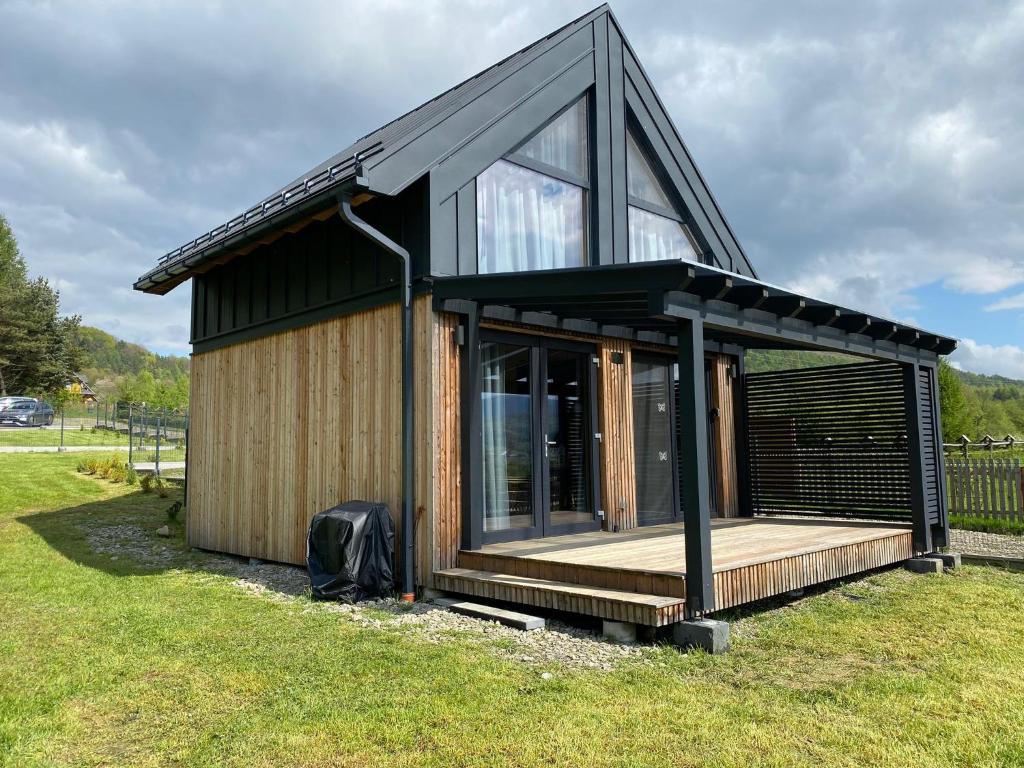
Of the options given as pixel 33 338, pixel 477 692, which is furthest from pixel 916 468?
pixel 33 338

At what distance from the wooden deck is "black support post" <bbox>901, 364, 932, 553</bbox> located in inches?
6.2

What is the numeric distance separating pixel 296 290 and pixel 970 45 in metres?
14.3

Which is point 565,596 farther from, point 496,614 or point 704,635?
point 704,635

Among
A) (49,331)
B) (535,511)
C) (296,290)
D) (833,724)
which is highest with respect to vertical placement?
(49,331)

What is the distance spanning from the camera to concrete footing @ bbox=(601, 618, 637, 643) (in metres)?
4.68

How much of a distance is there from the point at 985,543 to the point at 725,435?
3.47 meters

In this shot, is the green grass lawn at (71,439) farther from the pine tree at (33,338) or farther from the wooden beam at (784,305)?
the wooden beam at (784,305)

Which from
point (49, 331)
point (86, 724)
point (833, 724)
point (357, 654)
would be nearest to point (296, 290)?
point (357, 654)

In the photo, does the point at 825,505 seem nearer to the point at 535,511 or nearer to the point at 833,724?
the point at 535,511

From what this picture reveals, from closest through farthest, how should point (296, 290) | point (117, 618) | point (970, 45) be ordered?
point (117, 618), point (296, 290), point (970, 45)

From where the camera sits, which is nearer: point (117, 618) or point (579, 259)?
point (117, 618)

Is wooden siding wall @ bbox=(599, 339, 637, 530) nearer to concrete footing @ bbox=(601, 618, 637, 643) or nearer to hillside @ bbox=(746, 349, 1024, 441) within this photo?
concrete footing @ bbox=(601, 618, 637, 643)

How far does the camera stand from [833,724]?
10.3ft

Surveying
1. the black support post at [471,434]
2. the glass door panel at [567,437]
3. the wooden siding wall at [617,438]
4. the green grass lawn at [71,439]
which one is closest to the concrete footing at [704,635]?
the black support post at [471,434]
